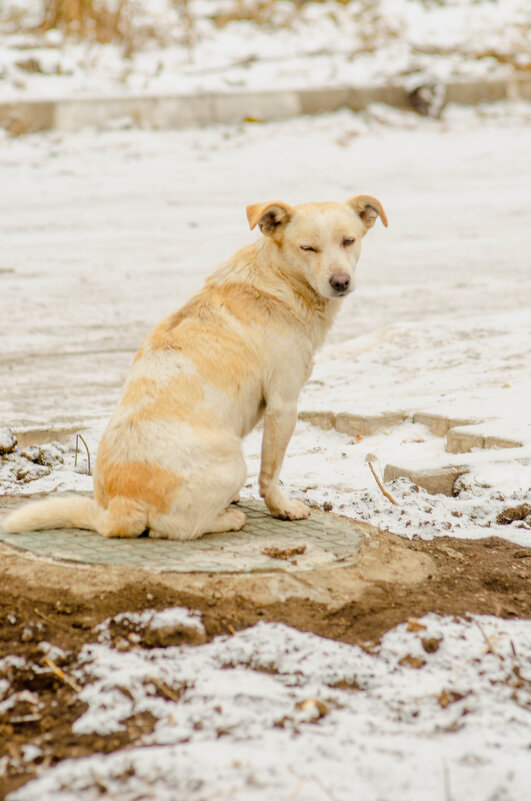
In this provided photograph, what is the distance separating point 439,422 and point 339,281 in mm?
1781

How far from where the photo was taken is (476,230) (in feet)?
41.5

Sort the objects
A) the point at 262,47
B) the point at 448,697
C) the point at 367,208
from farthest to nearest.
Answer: the point at 262,47
the point at 367,208
the point at 448,697

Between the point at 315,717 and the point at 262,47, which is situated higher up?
the point at 262,47

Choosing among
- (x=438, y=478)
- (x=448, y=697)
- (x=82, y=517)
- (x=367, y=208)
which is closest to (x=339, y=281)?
(x=367, y=208)

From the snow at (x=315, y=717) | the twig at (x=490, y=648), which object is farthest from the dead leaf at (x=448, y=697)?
the twig at (x=490, y=648)

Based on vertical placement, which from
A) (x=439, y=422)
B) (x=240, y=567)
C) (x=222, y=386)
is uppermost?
(x=222, y=386)

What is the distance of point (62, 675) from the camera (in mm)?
3090

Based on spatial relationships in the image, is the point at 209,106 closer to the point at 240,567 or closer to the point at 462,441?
the point at 462,441

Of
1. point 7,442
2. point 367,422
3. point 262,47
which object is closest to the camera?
point 7,442

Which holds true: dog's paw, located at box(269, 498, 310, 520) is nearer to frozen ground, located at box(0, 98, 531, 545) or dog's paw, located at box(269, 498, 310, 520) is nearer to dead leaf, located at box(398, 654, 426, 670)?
frozen ground, located at box(0, 98, 531, 545)

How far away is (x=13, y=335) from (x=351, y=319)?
10.0ft

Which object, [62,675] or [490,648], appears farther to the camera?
[490,648]

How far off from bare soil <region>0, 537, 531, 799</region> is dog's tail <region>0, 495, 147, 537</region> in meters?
0.48

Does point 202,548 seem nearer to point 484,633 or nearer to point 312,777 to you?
point 484,633
